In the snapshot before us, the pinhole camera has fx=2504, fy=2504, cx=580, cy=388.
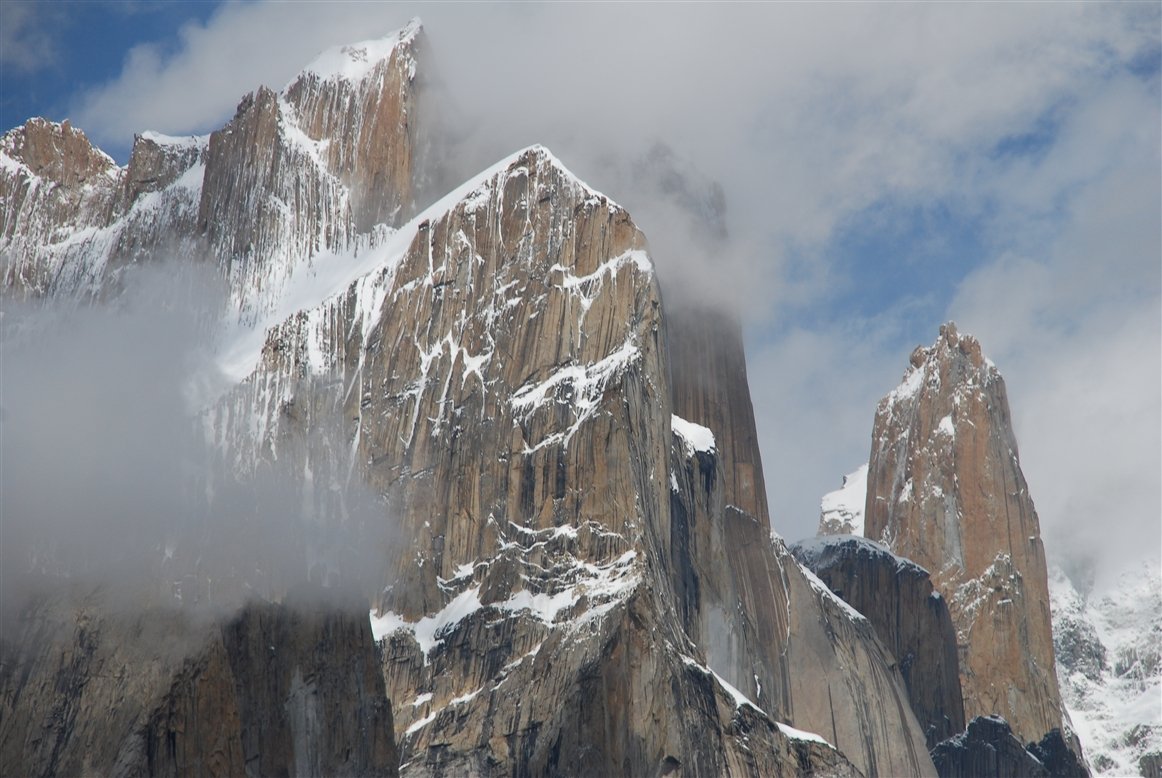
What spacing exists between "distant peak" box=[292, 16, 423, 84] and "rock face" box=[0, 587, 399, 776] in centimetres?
7575

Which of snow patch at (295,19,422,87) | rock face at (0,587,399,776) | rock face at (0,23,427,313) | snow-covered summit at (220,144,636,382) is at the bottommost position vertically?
rock face at (0,587,399,776)

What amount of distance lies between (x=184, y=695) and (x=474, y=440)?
171ft

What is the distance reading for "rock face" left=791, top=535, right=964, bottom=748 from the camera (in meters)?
178

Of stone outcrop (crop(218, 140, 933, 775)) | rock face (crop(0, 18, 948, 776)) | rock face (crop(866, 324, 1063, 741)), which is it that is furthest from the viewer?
→ rock face (crop(866, 324, 1063, 741))

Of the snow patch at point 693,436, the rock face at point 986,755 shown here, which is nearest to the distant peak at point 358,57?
the snow patch at point 693,436

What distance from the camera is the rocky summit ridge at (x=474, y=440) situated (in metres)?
123

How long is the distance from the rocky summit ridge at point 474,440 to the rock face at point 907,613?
10340 mm

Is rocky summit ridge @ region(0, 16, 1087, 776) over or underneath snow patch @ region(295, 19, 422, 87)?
underneath

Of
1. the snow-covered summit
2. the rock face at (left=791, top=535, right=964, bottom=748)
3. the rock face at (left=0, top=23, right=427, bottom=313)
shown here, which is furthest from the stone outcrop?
the rock face at (left=791, top=535, right=964, bottom=748)

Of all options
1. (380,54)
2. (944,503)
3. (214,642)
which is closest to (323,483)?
(380,54)

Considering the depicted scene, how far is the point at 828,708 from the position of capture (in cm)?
15575

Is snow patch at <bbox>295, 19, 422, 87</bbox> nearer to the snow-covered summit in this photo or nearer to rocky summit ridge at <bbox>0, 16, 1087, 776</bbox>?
rocky summit ridge at <bbox>0, 16, 1087, 776</bbox>

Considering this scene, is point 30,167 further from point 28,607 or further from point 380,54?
point 28,607

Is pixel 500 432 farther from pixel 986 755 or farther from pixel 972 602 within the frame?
pixel 972 602
